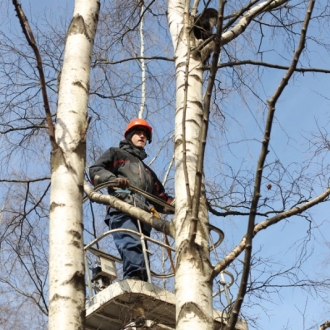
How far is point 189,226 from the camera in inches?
140

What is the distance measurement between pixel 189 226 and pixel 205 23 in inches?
81.5

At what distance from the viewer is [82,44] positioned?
158 inches

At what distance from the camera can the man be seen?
4.88 meters

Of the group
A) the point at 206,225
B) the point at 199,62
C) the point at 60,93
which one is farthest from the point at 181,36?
the point at 206,225

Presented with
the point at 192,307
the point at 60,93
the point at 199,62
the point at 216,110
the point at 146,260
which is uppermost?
the point at 216,110

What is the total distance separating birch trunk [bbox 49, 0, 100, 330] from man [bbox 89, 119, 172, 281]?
3.39ft

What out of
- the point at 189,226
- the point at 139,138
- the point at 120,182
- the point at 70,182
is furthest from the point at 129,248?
the point at 70,182

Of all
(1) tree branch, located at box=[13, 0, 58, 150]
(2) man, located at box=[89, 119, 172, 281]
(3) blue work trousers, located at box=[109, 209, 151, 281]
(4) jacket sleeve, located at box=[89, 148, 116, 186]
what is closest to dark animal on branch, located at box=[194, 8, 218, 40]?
(2) man, located at box=[89, 119, 172, 281]

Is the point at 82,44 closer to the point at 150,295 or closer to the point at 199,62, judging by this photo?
the point at 199,62

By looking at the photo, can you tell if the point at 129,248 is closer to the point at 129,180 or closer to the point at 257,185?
the point at 129,180

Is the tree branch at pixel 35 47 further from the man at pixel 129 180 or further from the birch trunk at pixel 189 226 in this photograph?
the man at pixel 129 180

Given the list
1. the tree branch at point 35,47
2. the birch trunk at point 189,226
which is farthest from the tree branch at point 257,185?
the tree branch at point 35,47

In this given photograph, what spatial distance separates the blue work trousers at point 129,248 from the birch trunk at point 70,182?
1511mm

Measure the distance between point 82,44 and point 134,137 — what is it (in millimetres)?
1895
